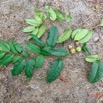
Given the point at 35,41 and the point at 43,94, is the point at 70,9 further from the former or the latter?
the point at 43,94

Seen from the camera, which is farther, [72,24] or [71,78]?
[72,24]

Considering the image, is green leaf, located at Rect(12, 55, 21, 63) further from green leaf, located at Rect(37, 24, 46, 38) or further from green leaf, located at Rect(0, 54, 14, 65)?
green leaf, located at Rect(37, 24, 46, 38)

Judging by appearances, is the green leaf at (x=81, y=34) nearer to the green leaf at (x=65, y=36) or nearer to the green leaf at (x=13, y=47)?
the green leaf at (x=65, y=36)

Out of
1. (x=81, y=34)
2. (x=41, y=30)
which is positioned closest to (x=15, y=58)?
(x=41, y=30)

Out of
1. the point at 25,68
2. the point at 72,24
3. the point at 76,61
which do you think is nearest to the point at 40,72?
the point at 25,68

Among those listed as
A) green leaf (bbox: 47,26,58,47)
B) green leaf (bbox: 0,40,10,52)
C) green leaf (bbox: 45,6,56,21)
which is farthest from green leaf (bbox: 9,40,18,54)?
green leaf (bbox: 45,6,56,21)

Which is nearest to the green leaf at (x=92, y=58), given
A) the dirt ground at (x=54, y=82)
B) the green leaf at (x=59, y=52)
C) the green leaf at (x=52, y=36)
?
the dirt ground at (x=54, y=82)
